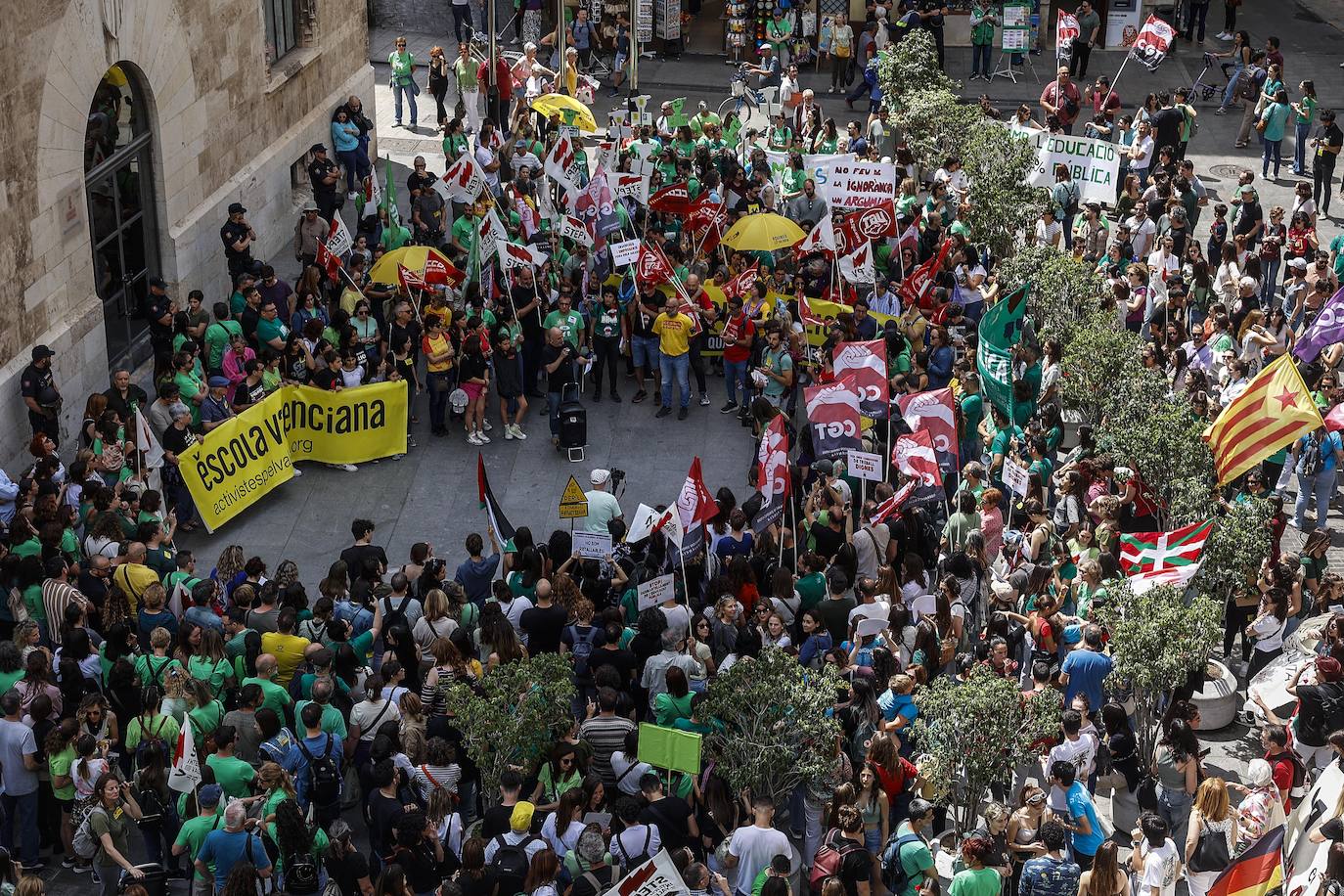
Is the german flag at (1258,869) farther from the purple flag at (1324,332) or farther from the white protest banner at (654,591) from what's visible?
the purple flag at (1324,332)

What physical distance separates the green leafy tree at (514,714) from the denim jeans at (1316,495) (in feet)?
33.0

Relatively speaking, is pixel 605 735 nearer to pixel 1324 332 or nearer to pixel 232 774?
pixel 232 774

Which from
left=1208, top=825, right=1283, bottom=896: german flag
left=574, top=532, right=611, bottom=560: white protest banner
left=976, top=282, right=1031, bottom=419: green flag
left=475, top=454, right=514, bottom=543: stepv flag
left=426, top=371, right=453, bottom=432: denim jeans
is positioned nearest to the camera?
left=1208, top=825, right=1283, bottom=896: german flag

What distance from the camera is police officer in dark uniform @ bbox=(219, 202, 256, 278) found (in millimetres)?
24578

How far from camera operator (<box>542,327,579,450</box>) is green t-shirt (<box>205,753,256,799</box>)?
346 inches

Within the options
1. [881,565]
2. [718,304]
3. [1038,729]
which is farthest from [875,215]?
[1038,729]

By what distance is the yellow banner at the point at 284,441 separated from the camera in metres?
19.9

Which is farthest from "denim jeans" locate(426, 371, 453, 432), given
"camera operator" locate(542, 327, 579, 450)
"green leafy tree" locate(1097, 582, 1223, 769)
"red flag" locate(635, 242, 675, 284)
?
"green leafy tree" locate(1097, 582, 1223, 769)

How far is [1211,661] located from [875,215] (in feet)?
31.4

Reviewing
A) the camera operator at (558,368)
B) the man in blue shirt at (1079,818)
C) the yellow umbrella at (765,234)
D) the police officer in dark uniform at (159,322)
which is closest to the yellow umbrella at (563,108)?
the yellow umbrella at (765,234)

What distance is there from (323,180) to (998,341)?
11.5 meters

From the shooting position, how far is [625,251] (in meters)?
23.0

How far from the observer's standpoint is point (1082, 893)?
12758 millimetres

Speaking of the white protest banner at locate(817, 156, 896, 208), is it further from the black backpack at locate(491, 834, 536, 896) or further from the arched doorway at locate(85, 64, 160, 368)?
the black backpack at locate(491, 834, 536, 896)
